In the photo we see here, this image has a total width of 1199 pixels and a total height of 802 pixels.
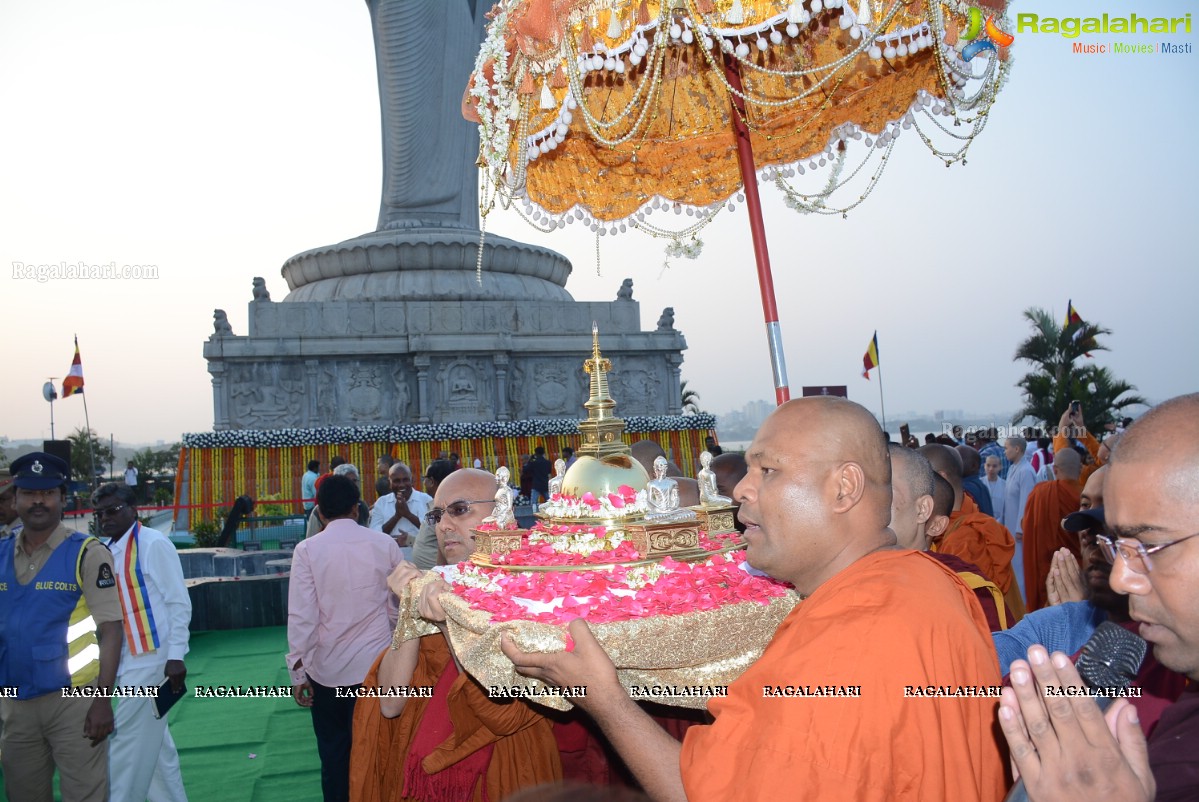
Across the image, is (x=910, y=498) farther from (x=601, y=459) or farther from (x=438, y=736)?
(x=438, y=736)

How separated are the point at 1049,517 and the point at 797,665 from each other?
5629mm

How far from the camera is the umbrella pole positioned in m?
3.95

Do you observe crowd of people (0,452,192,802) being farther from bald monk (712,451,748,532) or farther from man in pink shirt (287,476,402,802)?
bald monk (712,451,748,532)

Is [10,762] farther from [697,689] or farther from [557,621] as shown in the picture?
[697,689]

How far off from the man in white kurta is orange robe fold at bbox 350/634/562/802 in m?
1.60

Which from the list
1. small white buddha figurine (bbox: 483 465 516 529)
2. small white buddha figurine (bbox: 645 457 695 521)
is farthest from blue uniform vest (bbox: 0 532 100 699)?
small white buddha figurine (bbox: 645 457 695 521)

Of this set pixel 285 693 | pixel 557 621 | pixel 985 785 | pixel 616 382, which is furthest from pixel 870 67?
pixel 616 382

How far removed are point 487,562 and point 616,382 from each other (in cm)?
1507

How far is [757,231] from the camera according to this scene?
4.20m

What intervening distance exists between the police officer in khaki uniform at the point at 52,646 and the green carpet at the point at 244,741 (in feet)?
3.95

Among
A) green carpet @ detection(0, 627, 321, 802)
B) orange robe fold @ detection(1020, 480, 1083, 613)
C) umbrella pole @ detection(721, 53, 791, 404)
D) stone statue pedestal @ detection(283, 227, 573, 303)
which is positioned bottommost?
green carpet @ detection(0, 627, 321, 802)

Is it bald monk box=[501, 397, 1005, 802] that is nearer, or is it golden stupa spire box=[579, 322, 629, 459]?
bald monk box=[501, 397, 1005, 802]

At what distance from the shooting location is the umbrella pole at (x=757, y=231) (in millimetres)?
3949

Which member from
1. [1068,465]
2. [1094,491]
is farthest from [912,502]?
[1068,465]
